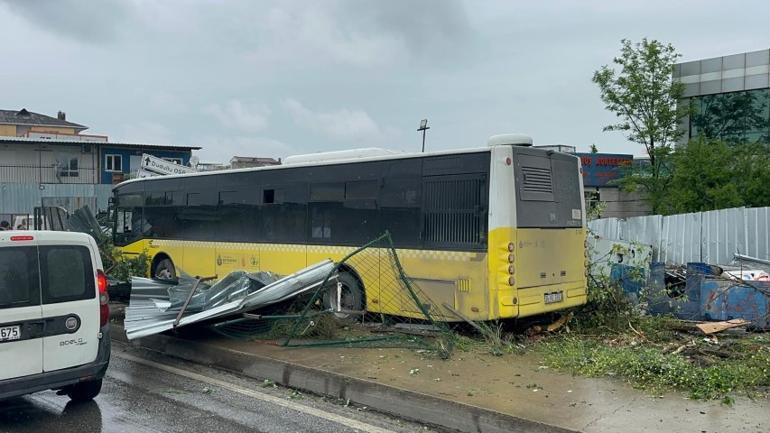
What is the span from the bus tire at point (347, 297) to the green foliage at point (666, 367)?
3093 mm

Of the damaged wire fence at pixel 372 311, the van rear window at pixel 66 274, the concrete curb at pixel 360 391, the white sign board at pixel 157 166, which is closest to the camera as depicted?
the concrete curb at pixel 360 391

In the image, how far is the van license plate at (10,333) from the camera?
538 cm

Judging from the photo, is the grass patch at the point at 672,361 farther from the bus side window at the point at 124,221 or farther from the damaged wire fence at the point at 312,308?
the bus side window at the point at 124,221

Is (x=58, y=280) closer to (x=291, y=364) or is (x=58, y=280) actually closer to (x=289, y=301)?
(x=291, y=364)

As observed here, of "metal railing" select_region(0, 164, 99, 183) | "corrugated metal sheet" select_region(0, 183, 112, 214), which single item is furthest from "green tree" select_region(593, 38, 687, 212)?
"metal railing" select_region(0, 164, 99, 183)

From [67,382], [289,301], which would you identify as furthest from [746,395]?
[67,382]

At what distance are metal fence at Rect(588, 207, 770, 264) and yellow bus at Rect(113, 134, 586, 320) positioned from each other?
830 centimetres

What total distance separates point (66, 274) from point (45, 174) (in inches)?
1589

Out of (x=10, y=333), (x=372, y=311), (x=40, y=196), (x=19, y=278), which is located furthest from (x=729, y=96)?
(x=40, y=196)

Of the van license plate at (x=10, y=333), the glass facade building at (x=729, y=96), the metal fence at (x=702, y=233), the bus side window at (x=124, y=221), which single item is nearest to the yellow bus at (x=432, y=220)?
the bus side window at (x=124, y=221)

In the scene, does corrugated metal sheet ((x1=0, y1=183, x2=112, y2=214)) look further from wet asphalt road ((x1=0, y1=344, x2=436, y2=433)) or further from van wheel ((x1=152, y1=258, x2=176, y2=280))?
wet asphalt road ((x1=0, y1=344, x2=436, y2=433))

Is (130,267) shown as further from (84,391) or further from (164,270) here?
(84,391)

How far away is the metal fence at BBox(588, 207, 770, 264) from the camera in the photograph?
15359mm

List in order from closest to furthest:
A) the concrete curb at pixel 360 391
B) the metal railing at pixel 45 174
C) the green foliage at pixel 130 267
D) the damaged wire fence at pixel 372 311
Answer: the concrete curb at pixel 360 391 < the damaged wire fence at pixel 372 311 < the green foliage at pixel 130 267 < the metal railing at pixel 45 174
